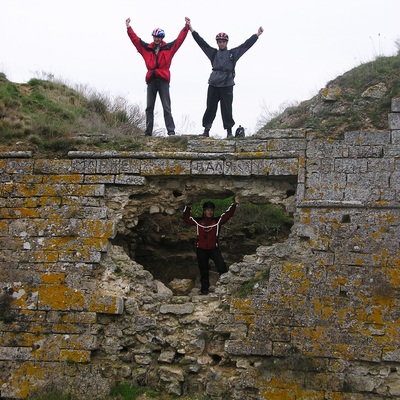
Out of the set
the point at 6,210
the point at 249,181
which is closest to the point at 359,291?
the point at 249,181

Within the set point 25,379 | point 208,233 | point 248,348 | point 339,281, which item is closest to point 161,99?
point 208,233

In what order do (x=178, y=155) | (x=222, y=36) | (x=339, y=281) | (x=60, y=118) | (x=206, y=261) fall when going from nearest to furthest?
1. (x=339, y=281)
2. (x=178, y=155)
3. (x=206, y=261)
4. (x=222, y=36)
5. (x=60, y=118)

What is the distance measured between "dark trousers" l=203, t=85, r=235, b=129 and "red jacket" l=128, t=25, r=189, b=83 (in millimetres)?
730

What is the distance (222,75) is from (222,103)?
397mm

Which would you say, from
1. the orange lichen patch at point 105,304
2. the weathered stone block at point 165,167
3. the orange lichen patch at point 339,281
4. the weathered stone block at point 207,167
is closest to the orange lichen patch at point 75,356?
the orange lichen patch at point 105,304

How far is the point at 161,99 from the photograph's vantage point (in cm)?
1019

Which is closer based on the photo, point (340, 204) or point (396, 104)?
point (340, 204)

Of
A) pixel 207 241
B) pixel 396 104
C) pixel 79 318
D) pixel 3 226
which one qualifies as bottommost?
pixel 79 318

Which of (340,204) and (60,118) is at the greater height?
(60,118)

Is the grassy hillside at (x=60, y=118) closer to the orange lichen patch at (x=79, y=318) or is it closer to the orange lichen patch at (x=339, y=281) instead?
the orange lichen patch at (x=79, y=318)

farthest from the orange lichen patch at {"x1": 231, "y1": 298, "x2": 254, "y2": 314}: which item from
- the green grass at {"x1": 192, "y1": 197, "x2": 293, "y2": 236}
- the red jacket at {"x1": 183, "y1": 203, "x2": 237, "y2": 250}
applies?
the green grass at {"x1": 192, "y1": 197, "x2": 293, "y2": 236}

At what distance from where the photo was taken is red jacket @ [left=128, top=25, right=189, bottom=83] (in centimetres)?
1006

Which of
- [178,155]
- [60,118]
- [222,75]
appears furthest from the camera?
[60,118]

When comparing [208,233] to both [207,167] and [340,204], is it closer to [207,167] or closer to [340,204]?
[207,167]
